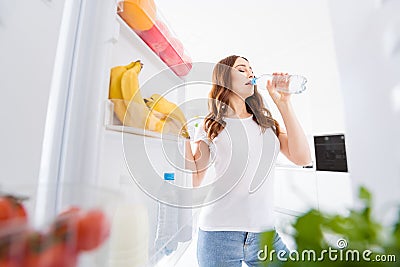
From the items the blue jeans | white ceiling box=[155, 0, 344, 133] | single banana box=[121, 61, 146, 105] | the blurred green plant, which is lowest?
the blue jeans

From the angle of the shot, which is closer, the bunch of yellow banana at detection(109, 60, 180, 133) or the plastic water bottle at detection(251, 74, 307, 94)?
the bunch of yellow banana at detection(109, 60, 180, 133)

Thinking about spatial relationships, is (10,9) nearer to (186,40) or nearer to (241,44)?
(186,40)

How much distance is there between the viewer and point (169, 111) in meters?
0.78

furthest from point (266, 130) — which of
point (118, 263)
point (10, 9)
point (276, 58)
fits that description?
point (276, 58)

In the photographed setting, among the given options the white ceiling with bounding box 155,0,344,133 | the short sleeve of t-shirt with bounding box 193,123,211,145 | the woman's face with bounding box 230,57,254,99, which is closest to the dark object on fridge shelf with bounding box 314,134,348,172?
the white ceiling with bounding box 155,0,344,133

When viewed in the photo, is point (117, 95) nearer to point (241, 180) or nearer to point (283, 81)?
point (241, 180)

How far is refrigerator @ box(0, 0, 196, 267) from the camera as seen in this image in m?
0.34

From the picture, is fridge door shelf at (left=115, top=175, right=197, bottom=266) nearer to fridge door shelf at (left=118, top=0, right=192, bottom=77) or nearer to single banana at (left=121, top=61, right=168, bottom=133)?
single banana at (left=121, top=61, right=168, bottom=133)

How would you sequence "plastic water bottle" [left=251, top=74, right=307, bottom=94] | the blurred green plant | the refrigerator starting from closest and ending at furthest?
the blurred green plant → the refrigerator → "plastic water bottle" [left=251, top=74, right=307, bottom=94]

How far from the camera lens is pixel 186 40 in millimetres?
1625

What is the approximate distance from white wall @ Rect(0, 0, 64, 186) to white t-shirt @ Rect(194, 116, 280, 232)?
593 mm

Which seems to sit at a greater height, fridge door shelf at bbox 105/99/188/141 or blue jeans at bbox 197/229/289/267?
A: fridge door shelf at bbox 105/99/188/141

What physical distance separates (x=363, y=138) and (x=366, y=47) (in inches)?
9.4

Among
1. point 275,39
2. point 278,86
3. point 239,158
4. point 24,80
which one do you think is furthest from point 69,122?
point 275,39
